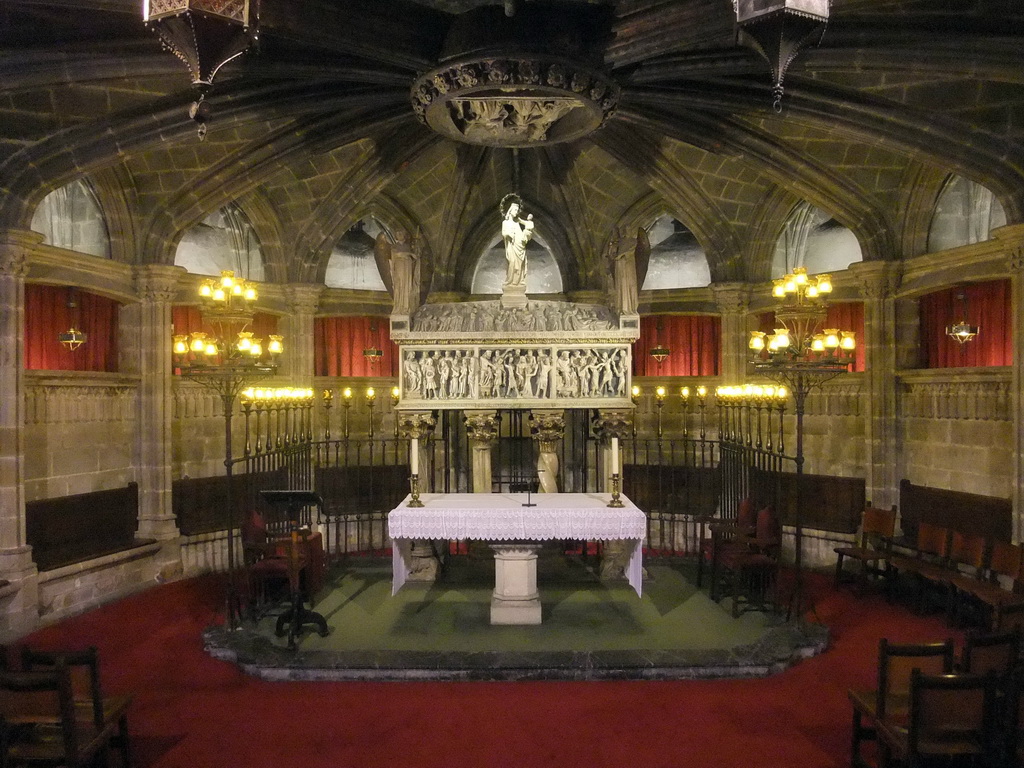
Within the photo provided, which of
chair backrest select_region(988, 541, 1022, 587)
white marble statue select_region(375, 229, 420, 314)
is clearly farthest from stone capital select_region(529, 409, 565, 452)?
chair backrest select_region(988, 541, 1022, 587)

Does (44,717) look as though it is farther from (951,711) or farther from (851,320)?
(851,320)

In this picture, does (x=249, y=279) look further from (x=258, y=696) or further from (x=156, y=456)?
(x=258, y=696)

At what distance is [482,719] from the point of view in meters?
6.01

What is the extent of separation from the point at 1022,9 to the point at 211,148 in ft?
30.2

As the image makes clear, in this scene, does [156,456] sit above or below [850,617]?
above

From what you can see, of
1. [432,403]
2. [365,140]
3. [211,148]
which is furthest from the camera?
[365,140]

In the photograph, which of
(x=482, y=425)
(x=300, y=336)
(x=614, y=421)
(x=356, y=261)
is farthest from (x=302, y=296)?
(x=614, y=421)

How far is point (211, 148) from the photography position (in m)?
10.4

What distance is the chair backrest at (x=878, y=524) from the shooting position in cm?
967

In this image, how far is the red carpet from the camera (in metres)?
5.42

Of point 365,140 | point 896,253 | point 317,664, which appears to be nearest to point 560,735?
point 317,664

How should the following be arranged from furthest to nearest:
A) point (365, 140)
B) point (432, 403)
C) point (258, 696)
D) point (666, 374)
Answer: point (666, 374) → point (365, 140) → point (432, 403) → point (258, 696)

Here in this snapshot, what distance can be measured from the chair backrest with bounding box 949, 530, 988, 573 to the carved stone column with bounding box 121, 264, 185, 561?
9821 millimetres

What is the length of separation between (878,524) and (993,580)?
152 centimetres
